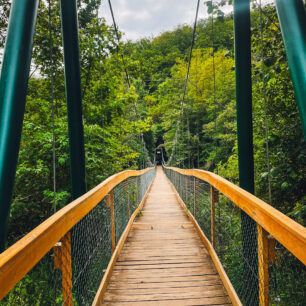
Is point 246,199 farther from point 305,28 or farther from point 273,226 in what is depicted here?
point 305,28

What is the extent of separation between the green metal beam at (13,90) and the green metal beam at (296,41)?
1.00m

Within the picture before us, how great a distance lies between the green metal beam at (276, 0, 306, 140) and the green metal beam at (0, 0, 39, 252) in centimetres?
100

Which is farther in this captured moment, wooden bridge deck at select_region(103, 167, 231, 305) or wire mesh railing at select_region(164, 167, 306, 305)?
wooden bridge deck at select_region(103, 167, 231, 305)

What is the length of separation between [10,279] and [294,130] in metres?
2.68

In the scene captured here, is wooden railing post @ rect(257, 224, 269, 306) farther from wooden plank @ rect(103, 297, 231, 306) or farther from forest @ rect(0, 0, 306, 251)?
wooden plank @ rect(103, 297, 231, 306)

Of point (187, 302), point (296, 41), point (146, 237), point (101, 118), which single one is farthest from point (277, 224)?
point (101, 118)

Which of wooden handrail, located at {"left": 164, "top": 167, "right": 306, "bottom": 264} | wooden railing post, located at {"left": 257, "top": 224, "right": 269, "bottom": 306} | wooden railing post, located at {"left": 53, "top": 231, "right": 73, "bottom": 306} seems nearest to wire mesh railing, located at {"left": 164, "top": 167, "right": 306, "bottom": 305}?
wooden railing post, located at {"left": 257, "top": 224, "right": 269, "bottom": 306}

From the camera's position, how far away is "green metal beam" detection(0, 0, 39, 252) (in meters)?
0.95

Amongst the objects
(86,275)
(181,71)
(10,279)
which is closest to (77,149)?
(86,275)

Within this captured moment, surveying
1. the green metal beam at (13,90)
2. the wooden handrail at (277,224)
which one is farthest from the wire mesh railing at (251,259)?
the green metal beam at (13,90)

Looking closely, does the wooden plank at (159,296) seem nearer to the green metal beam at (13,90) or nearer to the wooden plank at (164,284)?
the wooden plank at (164,284)

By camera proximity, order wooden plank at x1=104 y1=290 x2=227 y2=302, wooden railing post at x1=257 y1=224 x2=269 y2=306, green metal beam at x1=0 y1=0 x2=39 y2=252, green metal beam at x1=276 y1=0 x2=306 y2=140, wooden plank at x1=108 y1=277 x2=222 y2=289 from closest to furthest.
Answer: green metal beam at x1=276 y1=0 x2=306 y2=140 < green metal beam at x1=0 y1=0 x2=39 y2=252 < wooden railing post at x1=257 y1=224 x2=269 y2=306 < wooden plank at x1=104 y1=290 x2=227 y2=302 < wooden plank at x1=108 y1=277 x2=222 y2=289

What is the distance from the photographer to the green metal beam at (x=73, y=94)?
187 centimetres

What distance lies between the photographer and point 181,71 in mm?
20188
